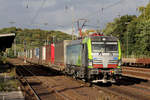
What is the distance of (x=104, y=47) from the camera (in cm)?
1531

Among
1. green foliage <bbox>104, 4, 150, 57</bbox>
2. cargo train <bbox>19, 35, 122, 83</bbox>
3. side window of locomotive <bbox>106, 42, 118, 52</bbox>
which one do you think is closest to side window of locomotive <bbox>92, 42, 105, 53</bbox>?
cargo train <bbox>19, 35, 122, 83</bbox>

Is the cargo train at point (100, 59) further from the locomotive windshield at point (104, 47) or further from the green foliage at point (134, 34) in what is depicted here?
the green foliage at point (134, 34)

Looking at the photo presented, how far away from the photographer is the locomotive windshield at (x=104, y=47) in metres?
15.1

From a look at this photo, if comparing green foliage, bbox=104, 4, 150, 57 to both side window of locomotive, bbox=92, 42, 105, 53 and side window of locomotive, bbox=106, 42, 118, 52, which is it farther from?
→ side window of locomotive, bbox=92, 42, 105, 53

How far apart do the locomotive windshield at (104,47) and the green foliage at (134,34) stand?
2980 cm

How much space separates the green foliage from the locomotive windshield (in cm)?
2980

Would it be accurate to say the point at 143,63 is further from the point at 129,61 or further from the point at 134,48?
the point at 134,48

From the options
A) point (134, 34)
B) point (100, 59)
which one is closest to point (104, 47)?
point (100, 59)

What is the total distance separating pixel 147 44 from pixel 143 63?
10.2 metres

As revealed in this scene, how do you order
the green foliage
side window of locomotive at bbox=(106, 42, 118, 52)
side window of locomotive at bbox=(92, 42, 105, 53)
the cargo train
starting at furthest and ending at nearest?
the green foliage → side window of locomotive at bbox=(106, 42, 118, 52) → side window of locomotive at bbox=(92, 42, 105, 53) → the cargo train

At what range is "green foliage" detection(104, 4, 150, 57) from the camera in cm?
4797

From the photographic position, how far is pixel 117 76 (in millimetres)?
15250

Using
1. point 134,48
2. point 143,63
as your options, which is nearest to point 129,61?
point 143,63

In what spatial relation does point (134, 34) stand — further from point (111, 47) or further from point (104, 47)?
point (104, 47)
